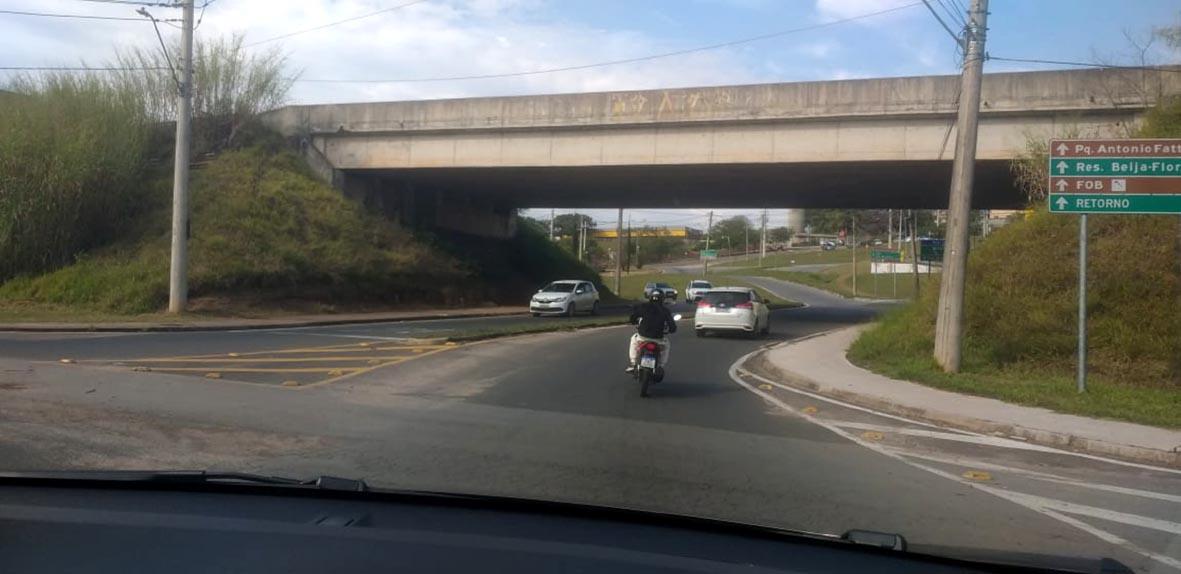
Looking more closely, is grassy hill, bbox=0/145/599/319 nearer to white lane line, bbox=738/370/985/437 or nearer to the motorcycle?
white lane line, bbox=738/370/985/437

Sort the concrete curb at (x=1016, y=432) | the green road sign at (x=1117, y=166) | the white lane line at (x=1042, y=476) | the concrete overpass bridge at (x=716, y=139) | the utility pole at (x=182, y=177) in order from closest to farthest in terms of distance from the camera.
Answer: the white lane line at (x=1042, y=476), the concrete curb at (x=1016, y=432), the green road sign at (x=1117, y=166), the concrete overpass bridge at (x=716, y=139), the utility pole at (x=182, y=177)

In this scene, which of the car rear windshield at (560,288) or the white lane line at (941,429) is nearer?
the white lane line at (941,429)

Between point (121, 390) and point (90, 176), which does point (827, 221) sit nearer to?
point (90, 176)

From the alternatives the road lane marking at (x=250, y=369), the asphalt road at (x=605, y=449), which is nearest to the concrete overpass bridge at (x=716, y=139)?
the asphalt road at (x=605, y=449)

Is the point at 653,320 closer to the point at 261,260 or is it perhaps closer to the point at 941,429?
the point at 941,429

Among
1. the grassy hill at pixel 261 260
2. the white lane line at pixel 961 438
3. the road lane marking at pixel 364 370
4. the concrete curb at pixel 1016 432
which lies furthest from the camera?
the grassy hill at pixel 261 260

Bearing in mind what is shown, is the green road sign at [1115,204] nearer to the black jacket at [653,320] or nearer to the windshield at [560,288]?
the black jacket at [653,320]

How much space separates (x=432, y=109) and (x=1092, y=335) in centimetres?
2411

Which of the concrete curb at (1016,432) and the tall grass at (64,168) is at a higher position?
the tall grass at (64,168)

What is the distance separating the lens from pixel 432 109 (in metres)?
35.4

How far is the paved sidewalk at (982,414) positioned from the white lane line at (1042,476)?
187 cm

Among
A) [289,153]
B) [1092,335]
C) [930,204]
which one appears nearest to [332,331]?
[289,153]

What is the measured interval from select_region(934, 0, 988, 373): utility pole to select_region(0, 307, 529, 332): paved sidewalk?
1852 cm

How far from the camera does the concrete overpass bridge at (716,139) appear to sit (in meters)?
26.2
